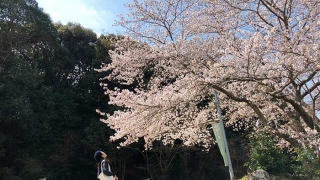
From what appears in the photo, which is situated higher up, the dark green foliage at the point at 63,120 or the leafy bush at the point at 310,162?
the dark green foliage at the point at 63,120

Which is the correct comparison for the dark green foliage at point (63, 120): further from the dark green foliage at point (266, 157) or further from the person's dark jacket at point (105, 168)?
the person's dark jacket at point (105, 168)

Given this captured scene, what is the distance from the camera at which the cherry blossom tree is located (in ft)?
12.3

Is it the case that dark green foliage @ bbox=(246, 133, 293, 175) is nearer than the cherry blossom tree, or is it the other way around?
the cherry blossom tree

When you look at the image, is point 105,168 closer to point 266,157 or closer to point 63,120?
point 266,157

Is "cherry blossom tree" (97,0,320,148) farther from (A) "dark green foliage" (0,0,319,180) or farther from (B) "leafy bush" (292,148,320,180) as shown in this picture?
(A) "dark green foliage" (0,0,319,180)

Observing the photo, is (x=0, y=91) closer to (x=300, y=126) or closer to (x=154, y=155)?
(x=154, y=155)

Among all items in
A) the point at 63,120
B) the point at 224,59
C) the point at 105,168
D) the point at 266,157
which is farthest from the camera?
the point at 63,120

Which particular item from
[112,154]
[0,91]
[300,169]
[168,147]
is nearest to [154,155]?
[168,147]

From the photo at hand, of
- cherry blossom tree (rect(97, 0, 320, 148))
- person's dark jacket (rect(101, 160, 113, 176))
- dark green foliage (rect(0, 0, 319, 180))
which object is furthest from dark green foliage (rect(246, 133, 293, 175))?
person's dark jacket (rect(101, 160, 113, 176))

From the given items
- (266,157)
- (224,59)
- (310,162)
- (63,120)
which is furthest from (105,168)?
(63,120)

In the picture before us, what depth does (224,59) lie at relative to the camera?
4.14 m

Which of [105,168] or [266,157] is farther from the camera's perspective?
[266,157]

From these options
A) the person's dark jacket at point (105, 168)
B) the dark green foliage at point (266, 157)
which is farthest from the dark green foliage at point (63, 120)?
the person's dark jacket at point (105, 168)

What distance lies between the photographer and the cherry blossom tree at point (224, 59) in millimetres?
3762
